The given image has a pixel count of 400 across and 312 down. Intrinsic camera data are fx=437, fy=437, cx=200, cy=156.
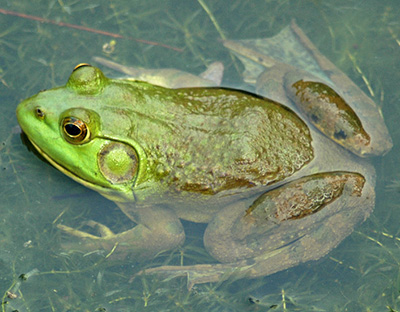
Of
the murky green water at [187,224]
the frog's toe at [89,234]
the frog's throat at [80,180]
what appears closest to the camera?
the frog's throat at [80,180]

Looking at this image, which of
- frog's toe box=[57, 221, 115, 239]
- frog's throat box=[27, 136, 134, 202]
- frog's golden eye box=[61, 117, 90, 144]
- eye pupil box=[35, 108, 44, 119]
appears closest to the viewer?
frog's golden eye box=[61, 117, 90, 144]

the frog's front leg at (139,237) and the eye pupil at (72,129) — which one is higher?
the eye pupil at (72,129)

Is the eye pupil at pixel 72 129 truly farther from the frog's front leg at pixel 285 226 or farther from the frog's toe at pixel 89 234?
the frog's front leg at pixel 285 226

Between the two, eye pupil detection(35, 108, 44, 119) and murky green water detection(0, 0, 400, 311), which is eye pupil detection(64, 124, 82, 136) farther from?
murky green water detection(0, 0, 400, 311)

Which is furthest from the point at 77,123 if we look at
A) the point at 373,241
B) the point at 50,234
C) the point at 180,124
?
the point at 373,241

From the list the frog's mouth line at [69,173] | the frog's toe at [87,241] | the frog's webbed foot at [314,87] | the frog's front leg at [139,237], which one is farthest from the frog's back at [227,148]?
the frog's toe at [87,241]

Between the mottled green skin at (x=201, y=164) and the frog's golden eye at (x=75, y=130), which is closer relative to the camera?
the frog's golden eye at (x=75, y=130)

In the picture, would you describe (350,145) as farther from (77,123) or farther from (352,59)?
(77,123)

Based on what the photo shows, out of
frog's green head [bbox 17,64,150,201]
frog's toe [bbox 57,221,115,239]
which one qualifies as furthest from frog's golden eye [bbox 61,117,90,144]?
frog's toe [bbox 57,221,115,239]

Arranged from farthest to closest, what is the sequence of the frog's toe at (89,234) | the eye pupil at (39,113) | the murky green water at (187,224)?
the frog's toe at (89,234)
the murky green water at (187,224)
the eye pupil at (39,113)
